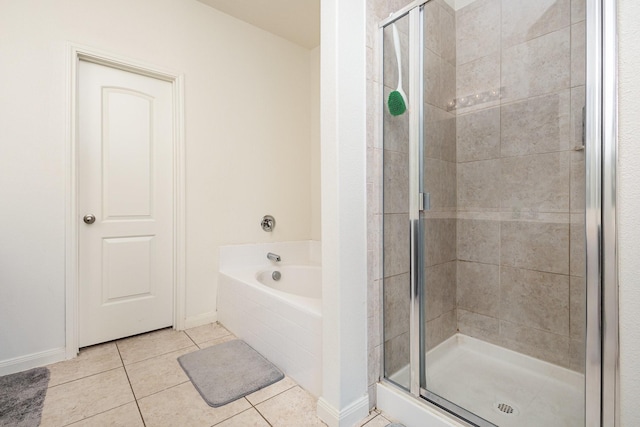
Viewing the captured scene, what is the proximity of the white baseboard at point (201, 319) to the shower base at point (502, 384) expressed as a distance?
5.09 feet

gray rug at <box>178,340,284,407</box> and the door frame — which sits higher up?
the door frame

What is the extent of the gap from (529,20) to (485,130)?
537 mm

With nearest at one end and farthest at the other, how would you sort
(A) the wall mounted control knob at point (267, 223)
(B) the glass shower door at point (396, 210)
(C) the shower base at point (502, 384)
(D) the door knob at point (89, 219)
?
(C) the shower base at point (502, 384) → (B) the glass shower door at point (396, 210) → (D) the door knob at point (89, 219) → (A) the wall mounted control knob at point (267, 223)

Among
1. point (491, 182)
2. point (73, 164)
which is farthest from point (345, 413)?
point (73, 164)

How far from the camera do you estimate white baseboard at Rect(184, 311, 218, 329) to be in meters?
2.27

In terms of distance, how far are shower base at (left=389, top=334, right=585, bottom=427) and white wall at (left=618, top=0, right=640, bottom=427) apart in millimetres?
180

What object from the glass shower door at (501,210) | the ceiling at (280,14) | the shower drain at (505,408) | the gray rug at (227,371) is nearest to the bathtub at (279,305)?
the gray rug at (227,371)

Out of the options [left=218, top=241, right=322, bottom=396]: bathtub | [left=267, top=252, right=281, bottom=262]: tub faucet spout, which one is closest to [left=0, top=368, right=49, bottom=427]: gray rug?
[left=218, top=241, right=322, bottom=396]: bathtub

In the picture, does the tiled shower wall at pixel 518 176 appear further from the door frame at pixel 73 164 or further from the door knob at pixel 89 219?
the door knob at pixel 89 219

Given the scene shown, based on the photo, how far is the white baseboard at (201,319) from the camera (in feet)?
7.44

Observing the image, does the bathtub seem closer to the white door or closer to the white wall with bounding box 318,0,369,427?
the white wall with bounding box 318,0,369,427

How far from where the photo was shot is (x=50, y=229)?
175 cm

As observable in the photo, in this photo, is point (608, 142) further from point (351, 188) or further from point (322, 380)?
point (322, 380)

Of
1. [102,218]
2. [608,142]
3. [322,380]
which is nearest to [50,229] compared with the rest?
[102,218]
